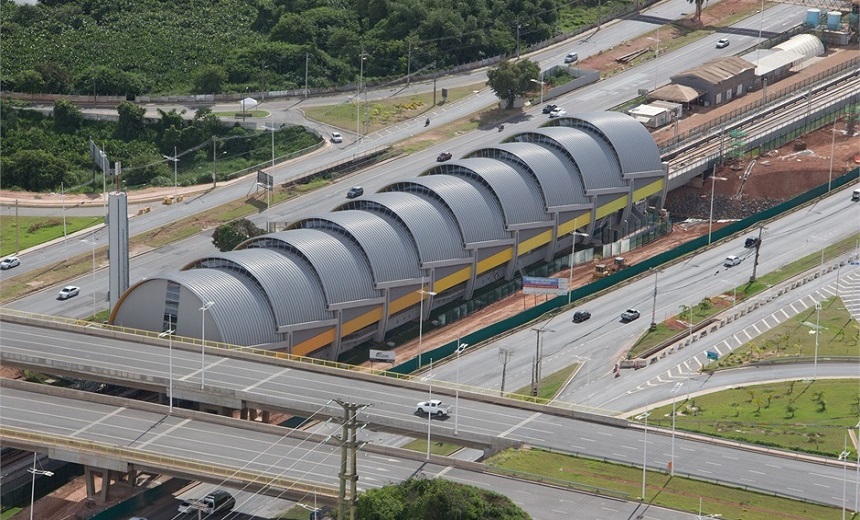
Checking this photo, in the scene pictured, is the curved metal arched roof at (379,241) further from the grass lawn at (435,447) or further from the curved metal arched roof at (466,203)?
the grass lawn at (435,447)

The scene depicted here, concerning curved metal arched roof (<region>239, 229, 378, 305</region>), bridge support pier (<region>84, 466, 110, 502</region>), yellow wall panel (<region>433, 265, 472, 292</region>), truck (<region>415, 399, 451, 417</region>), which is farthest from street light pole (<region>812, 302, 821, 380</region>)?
bridge support pier (<region>84, 466, 110, 502</region>)

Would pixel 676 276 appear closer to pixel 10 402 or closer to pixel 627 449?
pixel 627 449

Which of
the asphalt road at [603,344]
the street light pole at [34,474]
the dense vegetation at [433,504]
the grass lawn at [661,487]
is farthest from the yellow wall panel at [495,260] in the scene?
the dense vegetation at [433,504]

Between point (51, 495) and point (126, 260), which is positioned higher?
point (126, 260)

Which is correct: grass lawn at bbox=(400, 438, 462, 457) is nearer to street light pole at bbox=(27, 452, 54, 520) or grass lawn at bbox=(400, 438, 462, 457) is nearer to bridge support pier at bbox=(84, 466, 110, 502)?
bridge support pier at bbox=(84, 466, 110, 502)

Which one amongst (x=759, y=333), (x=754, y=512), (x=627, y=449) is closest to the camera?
(x=754, y=512)

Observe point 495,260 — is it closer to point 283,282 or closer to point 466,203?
point 466,203

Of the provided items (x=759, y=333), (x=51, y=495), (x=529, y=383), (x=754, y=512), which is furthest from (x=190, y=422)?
(x=759, y=333)
